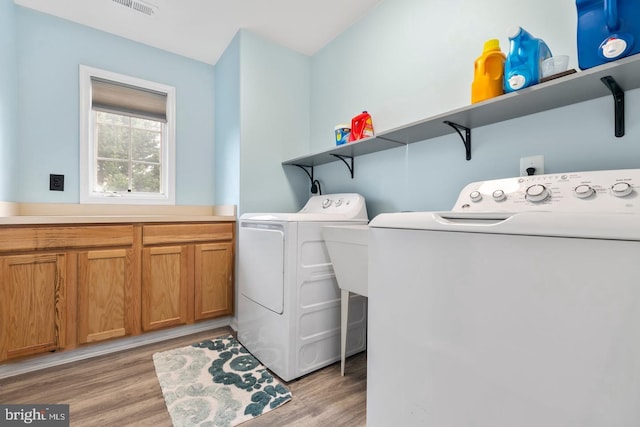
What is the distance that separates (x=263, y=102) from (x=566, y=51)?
198 centimetres

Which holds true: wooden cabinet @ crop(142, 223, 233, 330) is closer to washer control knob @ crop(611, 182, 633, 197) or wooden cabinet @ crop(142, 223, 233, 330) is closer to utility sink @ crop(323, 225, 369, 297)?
utility sink @ crop(323, 225, 369, 297)

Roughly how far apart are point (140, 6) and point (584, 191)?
2807 mm

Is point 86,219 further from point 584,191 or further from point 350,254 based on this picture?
point 584,191

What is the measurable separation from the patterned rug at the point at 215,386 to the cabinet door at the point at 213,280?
344 mm

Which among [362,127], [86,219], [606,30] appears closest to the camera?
[606,30]

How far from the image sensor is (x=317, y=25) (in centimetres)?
228

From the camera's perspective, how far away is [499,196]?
1.09 meters

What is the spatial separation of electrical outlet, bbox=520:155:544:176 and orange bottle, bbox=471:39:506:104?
1.05 ft

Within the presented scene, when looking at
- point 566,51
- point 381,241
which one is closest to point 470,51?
point 566,51

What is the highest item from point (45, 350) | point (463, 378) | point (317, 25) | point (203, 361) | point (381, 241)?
point (317, 25)

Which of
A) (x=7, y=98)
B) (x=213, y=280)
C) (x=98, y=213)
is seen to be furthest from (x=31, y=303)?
(x=7, y=98)

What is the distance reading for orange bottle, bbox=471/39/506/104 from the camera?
4.02 ft

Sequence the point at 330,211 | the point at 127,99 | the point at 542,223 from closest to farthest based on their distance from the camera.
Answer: the point at 542,223
the point at 330,211
the point at 127,99

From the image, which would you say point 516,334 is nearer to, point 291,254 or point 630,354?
point 630,354
